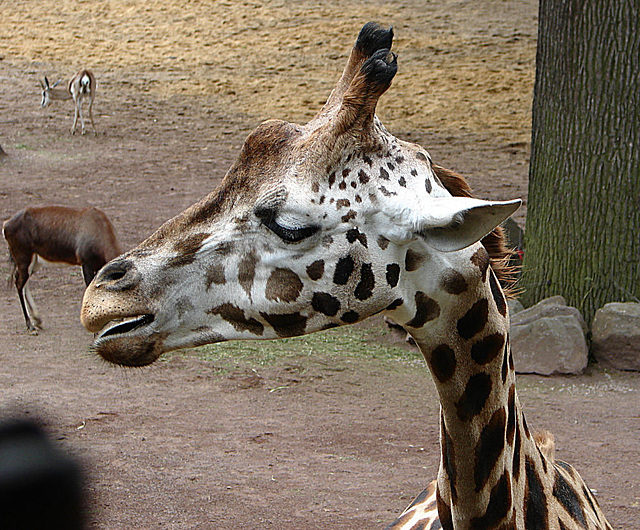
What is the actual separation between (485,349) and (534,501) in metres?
0.53

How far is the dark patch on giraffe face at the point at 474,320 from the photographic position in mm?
2395

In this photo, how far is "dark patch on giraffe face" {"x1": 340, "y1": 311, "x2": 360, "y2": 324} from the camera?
2390 mm

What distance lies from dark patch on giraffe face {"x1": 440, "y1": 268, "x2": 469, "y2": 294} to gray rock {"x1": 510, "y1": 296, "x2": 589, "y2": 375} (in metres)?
4.42

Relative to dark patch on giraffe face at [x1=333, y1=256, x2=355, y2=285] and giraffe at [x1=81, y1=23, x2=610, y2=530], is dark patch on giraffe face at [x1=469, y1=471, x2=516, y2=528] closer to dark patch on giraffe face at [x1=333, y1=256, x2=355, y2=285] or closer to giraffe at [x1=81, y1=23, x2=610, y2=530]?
giraffe at [x1=81, y1=23, x2=610, y2=530]

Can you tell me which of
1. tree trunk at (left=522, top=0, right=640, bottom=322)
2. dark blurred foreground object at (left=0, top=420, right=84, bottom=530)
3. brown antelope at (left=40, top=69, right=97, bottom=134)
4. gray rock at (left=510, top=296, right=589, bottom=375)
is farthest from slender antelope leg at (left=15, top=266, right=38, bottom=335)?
brown antelope at (left=40, top=69, right=97, bottom=134)

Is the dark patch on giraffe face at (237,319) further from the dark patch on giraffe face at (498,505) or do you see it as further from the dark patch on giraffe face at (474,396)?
the dark patch on giraffe face at (498,505)

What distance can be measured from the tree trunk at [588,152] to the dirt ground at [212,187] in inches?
32.7

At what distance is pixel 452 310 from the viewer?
239cm

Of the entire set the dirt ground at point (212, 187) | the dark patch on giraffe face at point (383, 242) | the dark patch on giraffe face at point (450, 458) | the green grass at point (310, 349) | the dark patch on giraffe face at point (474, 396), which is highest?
the dark patch on giraffe face at point (383, 242)

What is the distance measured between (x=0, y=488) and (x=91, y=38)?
66.5 ft

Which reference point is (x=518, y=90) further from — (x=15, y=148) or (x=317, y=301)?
(x=317, y=301)

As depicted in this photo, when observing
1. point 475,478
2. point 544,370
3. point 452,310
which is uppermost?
point 452,310

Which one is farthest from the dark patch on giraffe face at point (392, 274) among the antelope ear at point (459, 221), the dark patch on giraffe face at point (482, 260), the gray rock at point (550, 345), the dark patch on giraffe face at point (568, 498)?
the gray rock at point (550, 345)

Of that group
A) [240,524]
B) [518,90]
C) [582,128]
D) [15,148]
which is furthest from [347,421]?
[518,90]
